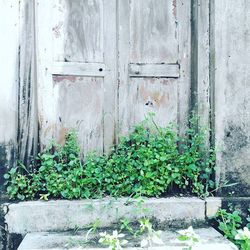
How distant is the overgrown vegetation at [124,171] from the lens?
382 cm

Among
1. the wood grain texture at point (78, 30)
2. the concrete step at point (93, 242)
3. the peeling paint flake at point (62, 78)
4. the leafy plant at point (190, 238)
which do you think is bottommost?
the concrete step at point (93, 242)

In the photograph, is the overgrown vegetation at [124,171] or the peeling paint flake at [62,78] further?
the peeling paint flake at [62,78]

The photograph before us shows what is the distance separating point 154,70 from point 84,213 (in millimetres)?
1524

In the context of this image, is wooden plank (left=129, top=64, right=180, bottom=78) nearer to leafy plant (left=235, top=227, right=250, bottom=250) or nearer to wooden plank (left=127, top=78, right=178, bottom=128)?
wooden plank (left=127, top=78, right=178, bottom=128)

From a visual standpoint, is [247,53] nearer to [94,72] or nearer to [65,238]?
[94,72]

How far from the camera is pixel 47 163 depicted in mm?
3850

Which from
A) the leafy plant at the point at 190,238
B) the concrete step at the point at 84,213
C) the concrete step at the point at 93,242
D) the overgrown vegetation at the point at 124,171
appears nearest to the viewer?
the leafy plant at the point at 190,238

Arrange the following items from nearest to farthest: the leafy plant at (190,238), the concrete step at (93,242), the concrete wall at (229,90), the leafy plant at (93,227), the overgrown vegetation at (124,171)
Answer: the leafy plant at (190,238) < the concrete step at (93,242) < the leafy plant at (93,227) < the overgrown vegetation at (124,171) < the concrete wall at (229,90)

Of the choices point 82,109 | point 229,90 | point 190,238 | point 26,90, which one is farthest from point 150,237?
point 26,90

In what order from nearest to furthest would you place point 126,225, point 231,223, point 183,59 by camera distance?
point 126,225 < point 231,223 < point 183,59

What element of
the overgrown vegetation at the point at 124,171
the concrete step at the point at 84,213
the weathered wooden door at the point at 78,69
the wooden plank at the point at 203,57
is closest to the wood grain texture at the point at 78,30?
the weathered wooden door at the point at 78,69

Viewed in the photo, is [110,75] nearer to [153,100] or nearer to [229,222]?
[153,100]

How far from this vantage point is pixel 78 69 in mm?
4109

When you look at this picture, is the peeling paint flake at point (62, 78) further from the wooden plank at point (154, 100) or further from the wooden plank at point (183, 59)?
the wooden plank at point (183, 59)
